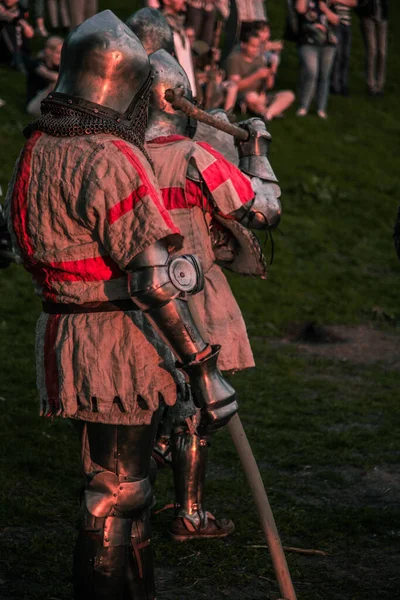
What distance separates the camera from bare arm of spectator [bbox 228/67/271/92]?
1315cm

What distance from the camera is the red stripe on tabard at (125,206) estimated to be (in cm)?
315

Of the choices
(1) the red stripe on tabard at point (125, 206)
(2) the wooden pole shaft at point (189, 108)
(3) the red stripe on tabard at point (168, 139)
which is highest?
(1) the red stripe on tabard at point (125, 206)

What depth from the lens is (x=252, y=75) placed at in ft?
43.8

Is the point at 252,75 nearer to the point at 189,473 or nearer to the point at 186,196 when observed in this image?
the point at 189,473

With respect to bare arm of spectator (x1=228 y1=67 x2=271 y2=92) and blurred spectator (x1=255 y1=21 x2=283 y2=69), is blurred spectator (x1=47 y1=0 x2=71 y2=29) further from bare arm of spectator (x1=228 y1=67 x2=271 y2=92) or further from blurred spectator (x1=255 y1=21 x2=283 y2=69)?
bare arm of spectator (x1=228 y1=67 x2=271 y2=92)

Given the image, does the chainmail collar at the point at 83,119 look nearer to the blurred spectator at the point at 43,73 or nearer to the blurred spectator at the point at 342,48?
the blurred spectator at the point at 43,73

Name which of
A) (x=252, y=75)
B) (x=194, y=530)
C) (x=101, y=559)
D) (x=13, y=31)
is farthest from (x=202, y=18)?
(x=101, y=559)

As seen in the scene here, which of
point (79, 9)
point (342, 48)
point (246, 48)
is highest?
point (79, 9)

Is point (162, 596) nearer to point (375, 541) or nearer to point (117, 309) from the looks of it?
point (375, 541)

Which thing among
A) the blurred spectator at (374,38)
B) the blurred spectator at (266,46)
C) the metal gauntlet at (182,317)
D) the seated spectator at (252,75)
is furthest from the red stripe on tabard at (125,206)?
the blurred spectator at (374,38)

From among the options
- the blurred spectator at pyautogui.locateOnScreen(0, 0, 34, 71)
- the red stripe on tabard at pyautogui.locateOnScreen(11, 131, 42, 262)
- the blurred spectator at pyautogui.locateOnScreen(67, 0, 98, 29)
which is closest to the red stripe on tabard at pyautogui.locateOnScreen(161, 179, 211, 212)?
the red stripe on tabard at pyautogui.locateOnScreen(11, 131, 42, 262)

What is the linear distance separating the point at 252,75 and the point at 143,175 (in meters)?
10.5

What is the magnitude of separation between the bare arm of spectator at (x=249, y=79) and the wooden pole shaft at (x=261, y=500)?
9.91 m

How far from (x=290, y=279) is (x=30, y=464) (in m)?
4.99
